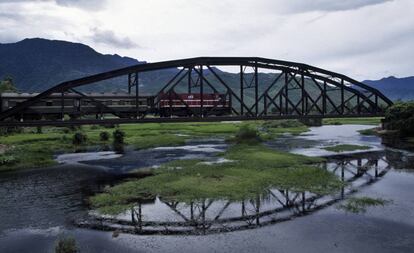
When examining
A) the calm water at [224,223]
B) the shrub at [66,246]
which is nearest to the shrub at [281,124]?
the calm water at [224,223]

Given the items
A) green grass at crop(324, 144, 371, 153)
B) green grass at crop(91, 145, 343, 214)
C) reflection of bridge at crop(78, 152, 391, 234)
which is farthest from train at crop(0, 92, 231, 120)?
reflection of bridge at crop(78, 152, 391, 234)

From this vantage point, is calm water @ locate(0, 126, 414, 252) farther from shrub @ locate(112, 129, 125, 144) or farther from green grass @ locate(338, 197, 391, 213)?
shrub @ locate(112, 129, 125, 144)

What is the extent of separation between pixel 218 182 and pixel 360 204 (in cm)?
1344

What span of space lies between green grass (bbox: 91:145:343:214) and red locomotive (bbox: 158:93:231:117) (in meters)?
17.5

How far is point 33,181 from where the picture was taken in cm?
4341

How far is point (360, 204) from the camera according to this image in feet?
108

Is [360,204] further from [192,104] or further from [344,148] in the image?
[192,104]

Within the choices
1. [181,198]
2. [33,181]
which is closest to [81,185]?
[33,181]

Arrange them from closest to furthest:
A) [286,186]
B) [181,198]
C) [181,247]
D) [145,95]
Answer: [181,247] < [181,198] < [286,186] < [145,95]

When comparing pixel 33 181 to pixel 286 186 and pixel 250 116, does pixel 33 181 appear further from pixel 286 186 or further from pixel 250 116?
pixel 250 116

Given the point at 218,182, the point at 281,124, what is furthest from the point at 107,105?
the point at 281,124

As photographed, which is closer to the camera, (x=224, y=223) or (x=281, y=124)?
(x=224, y=223)

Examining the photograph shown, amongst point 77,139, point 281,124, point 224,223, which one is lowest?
point 224,223

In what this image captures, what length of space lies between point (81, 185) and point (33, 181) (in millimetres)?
6148
